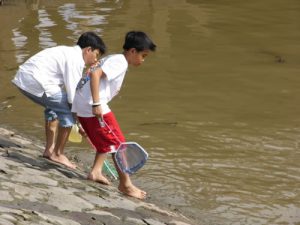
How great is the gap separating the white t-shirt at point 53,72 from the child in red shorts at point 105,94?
1.15 feet

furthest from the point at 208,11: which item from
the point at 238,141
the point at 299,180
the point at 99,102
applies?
the point at 99,102

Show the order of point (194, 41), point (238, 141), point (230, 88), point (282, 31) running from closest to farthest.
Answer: point (238, 141), point (230, 88), point (194, 41), point (282, 31)

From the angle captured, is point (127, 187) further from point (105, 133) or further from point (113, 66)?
point (113, 66)

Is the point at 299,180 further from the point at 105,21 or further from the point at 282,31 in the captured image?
the point at 105,21

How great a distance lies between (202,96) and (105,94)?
4167 millimetres

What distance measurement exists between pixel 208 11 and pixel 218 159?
8.40 metres

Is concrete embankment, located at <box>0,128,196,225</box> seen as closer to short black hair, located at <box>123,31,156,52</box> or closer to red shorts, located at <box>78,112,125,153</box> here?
red shorts, located at <box>78,112,125,153</box>

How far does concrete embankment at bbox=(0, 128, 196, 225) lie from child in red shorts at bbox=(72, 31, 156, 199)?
0.31m

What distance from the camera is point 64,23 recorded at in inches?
546

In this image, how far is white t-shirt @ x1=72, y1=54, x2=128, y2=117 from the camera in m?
5.09

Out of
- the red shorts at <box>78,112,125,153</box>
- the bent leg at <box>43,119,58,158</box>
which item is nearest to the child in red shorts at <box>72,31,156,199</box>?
the red shorts at <box>78,112,125,153</box>

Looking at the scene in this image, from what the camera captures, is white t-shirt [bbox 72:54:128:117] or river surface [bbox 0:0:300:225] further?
river surface [bbox 0:0:300:225]

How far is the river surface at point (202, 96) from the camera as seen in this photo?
621cm

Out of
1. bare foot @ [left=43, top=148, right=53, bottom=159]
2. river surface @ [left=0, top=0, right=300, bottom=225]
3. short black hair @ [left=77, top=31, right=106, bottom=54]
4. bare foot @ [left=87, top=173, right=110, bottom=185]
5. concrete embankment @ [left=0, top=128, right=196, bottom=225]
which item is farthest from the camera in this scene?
river surface @ [left=0, top=0, right=300, bottom=225]
